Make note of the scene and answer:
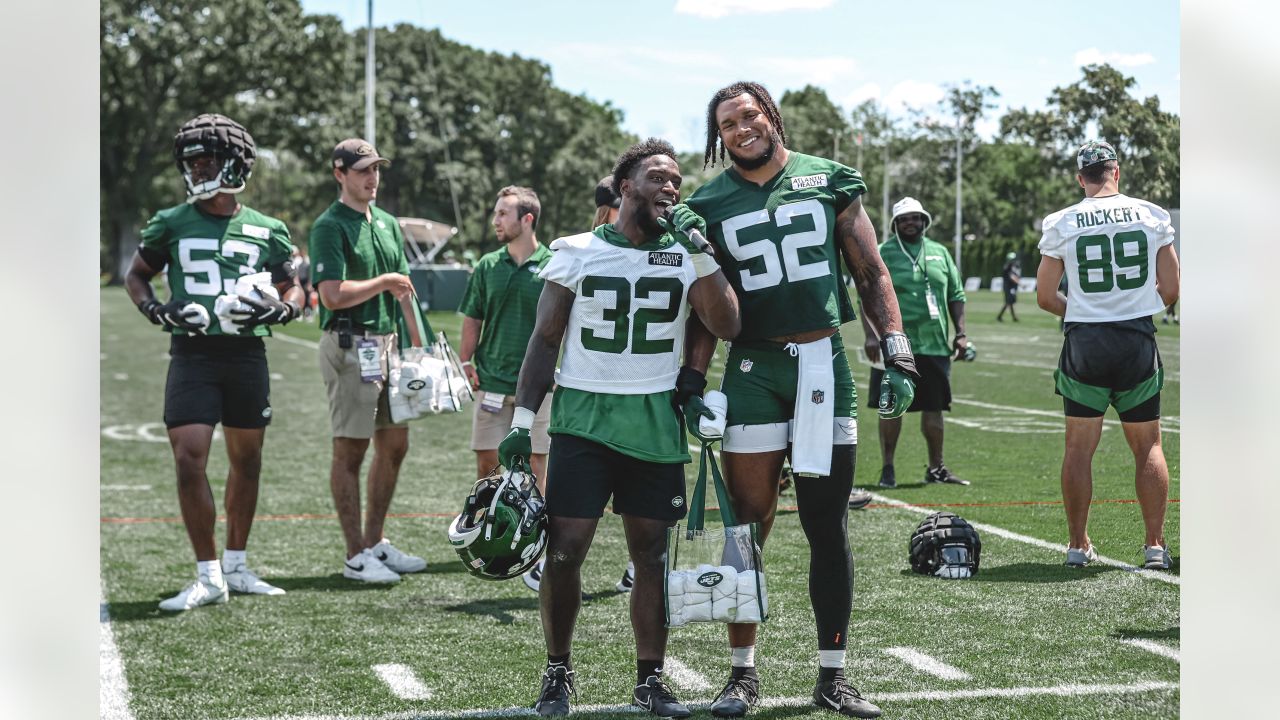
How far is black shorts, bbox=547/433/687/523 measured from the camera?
3990 millimetres

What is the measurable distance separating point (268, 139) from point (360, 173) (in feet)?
162

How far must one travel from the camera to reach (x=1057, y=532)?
672cm

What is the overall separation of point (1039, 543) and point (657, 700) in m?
3.24

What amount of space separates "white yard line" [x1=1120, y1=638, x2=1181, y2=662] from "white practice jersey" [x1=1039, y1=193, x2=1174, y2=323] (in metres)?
1.59

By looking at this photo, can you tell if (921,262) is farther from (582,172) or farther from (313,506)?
(582,172)

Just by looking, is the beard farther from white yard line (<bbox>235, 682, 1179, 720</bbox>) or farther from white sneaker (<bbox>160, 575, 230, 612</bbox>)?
white sneaker (<bbox>160, 575, 230, 612</bbox>)

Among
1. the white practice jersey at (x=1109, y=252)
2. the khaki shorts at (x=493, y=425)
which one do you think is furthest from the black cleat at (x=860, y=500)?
the white practice jersey at (x=1109, y=252)

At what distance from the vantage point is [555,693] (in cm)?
398

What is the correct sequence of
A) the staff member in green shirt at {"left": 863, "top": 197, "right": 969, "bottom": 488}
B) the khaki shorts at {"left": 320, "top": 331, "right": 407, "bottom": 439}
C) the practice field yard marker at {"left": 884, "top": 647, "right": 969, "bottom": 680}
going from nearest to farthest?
the practice field yard marker at {"left": 884, "top": 647, "right": 969, "bottom": 680} < the khaki shorts at {"left": 320, "top": 331, "right": 407, "bottom": 439} < the staff member in green shirt at {"left": 863, "top": 197, "right": 969, "bottom": 488}

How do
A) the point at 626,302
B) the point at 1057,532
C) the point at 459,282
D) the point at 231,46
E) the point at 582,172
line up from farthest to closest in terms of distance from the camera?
the point at 582,172, the point at 231,46, the point at 459,282, the point at 1057,532, the point at 626,302

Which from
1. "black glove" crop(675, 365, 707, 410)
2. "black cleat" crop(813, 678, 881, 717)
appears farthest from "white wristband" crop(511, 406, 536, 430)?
"black cleat" crop(813, 678, 881, 717)

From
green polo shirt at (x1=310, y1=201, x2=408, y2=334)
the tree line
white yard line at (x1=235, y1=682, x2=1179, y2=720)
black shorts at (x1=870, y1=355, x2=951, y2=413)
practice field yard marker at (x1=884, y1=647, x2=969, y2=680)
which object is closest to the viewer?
white yard line at (x1=235, y1=682, x2=1179, y2=720)
